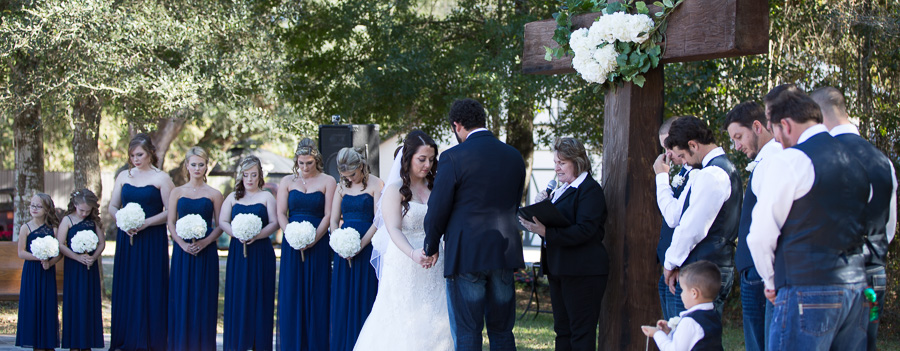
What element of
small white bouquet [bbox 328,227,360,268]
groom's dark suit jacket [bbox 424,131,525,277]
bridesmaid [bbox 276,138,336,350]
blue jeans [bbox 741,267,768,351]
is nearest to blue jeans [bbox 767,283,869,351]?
blue jeans [bbox 741,267,768,351]

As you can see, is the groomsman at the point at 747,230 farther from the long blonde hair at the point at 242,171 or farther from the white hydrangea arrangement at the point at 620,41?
the long blonde hair at the point at 242,171

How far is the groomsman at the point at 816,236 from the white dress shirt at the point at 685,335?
1.84 ft

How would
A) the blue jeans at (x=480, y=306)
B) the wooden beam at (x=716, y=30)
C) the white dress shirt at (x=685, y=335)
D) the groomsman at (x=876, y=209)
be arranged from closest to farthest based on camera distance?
the groomsman at (x=876, y=209), the white dress shirt at (x=685, y=335), the wooden beam at (x=716, y=30), the blue jeans at (x=480, y=306)

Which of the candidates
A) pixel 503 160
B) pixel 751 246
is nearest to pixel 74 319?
pixel 503 160

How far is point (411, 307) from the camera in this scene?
5.21 meters

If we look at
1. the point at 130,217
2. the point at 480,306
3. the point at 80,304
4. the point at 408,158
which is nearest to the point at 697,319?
the point at 480,306

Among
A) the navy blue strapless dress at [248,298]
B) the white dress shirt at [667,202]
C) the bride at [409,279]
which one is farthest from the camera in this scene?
the navy blue strapless dress at [248,298]

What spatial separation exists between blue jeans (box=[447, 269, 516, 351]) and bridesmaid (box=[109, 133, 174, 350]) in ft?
9.71

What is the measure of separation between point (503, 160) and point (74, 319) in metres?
4.09

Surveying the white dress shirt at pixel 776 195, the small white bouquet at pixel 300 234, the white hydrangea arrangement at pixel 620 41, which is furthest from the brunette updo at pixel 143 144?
the white dress shirt at pixel 776 195

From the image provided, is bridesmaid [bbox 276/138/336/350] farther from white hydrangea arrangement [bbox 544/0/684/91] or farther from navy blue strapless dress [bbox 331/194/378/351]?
white hydrangea arrangement [bbox 544/0/684/91]

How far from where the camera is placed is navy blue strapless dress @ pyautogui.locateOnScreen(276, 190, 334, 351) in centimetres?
625

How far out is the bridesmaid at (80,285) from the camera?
21.5 feet

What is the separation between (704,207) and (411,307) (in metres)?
1.96
